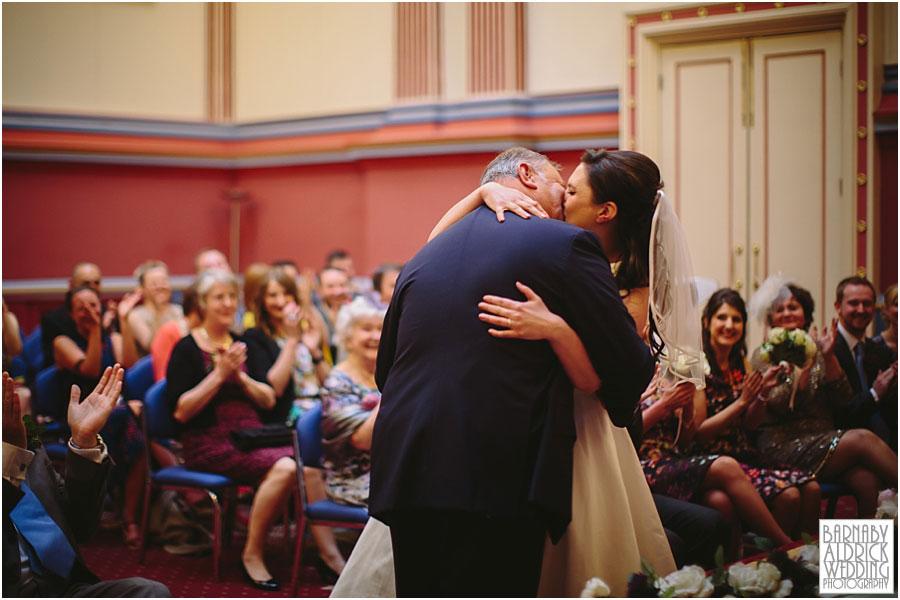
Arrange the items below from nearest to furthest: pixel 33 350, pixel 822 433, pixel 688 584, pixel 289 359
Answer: pixel 688 584 → pixel 822 433 → pixel 289 359 → pixel 33 350

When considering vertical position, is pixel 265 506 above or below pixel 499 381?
below

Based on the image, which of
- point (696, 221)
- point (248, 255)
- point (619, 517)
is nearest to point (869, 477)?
point (619, 517)

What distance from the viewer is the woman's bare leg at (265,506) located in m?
3.94

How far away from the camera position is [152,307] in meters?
5.85

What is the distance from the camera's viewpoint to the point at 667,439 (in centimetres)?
350

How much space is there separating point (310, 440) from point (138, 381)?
1219mm

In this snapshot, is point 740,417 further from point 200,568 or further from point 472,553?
point 200,568

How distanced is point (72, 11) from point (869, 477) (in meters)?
7.54

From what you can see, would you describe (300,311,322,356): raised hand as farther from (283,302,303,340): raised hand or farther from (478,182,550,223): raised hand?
(478,182,550,223): raised hand

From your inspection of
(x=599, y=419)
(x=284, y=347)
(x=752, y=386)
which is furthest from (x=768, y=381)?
(x=284, y=347)

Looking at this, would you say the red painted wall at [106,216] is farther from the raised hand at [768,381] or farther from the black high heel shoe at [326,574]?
the raised hand at [768,381]

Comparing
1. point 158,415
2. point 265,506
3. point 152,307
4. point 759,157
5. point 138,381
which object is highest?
point 759,157

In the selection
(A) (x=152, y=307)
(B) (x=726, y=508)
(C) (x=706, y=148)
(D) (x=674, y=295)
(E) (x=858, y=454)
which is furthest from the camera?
(C) (x=706, y=148)

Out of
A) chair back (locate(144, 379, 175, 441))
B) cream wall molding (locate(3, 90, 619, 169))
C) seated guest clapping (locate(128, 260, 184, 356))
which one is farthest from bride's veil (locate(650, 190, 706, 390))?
cream wall molding (locate(3, 90, 619, 169))
